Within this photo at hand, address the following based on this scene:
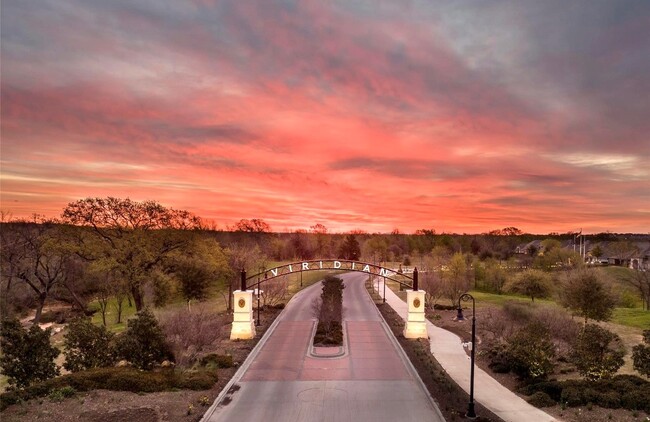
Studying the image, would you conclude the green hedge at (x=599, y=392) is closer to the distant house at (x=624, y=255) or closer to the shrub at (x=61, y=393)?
the shrub at (x=61, y=393)

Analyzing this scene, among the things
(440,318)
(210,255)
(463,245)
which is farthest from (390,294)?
(463,245)

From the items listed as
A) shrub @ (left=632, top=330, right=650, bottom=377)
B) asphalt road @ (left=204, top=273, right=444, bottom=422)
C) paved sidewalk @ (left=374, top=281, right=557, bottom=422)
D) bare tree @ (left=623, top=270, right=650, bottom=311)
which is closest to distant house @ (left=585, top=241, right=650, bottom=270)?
bare tree @ (left=623, top=270, right=650, bottom=311)

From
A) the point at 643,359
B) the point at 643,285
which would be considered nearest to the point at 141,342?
the point at 643,359

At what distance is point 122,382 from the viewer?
23.2 meters

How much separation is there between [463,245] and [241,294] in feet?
424

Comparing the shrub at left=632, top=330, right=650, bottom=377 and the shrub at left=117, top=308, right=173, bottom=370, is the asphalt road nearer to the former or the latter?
the shrub at left=117, top=308, right=173, bottom=370

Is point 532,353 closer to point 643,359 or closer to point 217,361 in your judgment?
point 643,359

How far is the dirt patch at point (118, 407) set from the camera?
64.0 ft

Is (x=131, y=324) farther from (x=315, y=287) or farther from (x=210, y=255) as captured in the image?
(x=315, y=287)

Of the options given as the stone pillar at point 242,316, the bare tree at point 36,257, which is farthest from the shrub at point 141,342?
the bare tree at point 36,257

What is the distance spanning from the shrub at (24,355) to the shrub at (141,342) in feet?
12.4

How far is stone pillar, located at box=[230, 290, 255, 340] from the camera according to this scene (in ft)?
120

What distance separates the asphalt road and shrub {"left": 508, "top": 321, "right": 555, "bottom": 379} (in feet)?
21.2

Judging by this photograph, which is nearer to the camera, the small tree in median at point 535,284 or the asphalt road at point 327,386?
the asphalt road at point 327,386
